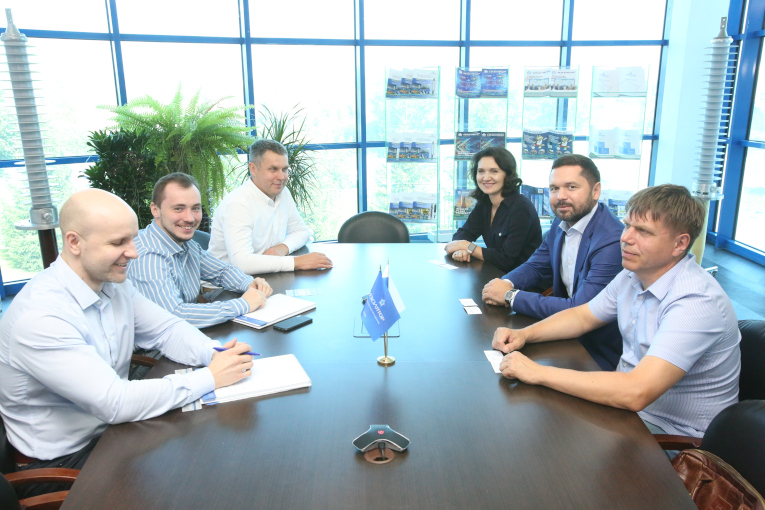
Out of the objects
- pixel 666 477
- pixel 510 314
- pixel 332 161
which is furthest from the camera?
pixel 332 161

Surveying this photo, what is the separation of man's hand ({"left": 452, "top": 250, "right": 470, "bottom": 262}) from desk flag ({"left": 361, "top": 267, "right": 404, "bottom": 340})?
1.57 metres

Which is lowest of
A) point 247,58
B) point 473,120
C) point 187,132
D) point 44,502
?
point 44,502

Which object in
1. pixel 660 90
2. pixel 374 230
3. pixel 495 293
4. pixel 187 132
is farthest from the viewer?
pixel 660 90

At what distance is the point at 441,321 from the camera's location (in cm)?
238

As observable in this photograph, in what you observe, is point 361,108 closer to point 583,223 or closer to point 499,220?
point 499,220

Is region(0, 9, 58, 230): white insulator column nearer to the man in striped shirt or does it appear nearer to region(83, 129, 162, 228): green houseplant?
region(83, 129, 162, 228): green houseplant

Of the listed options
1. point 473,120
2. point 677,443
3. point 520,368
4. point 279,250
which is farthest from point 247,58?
point 677,443

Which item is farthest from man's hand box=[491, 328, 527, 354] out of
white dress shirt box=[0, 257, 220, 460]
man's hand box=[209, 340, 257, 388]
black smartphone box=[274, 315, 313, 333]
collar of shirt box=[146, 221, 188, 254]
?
collar of shirt box=[146, 221, 188, 254]

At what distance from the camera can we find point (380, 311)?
1892 millimetres

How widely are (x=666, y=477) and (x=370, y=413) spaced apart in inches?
30.8

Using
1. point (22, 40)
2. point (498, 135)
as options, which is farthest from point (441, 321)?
point (498, 135)

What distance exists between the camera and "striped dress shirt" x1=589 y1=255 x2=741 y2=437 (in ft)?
5.63

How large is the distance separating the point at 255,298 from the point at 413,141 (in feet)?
13.0

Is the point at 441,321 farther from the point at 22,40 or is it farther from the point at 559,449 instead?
the point at 22,40
